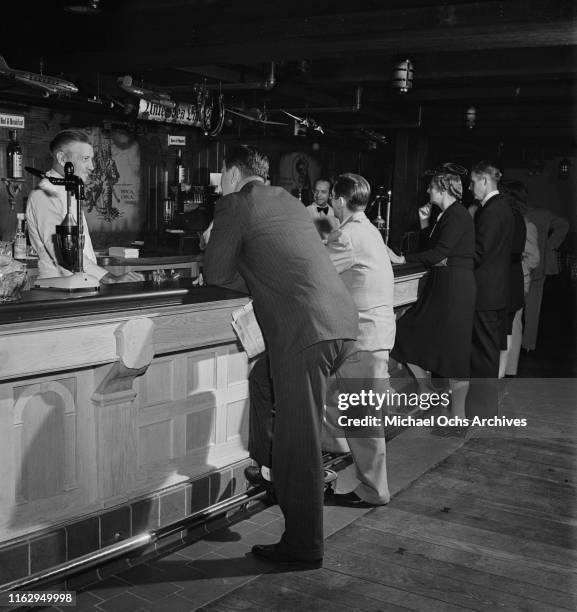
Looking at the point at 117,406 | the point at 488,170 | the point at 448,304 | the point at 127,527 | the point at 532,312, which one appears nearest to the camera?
the point at 117,406

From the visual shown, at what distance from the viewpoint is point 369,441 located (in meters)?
3.78

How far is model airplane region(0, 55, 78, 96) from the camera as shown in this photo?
18.9 feet

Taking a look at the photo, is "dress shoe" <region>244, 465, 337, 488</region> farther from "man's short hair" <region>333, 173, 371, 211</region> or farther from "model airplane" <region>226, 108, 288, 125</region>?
"model airplane" <region>226, 108, 288, 125</region>

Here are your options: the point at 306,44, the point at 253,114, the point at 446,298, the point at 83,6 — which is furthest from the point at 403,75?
the point at 253,114

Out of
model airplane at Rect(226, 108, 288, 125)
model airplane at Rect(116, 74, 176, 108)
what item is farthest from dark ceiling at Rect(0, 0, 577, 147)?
model airplane at Rect(226, 108, 288, 125)

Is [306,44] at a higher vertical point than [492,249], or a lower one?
higher

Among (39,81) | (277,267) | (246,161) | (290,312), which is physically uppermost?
(39,81)

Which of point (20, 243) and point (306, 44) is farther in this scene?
point (20, 243)

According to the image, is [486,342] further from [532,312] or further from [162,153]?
[162,153]

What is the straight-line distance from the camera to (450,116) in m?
11.3

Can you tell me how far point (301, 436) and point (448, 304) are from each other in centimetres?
228

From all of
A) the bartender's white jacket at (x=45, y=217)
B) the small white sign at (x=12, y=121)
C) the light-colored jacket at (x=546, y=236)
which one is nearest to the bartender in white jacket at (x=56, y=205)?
the bartender's white jacket at (x=45, y=217)

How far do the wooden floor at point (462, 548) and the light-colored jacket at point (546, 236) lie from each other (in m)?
3.78

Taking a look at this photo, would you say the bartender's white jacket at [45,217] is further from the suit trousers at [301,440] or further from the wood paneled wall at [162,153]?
the wood paneled wall at [162,153]
